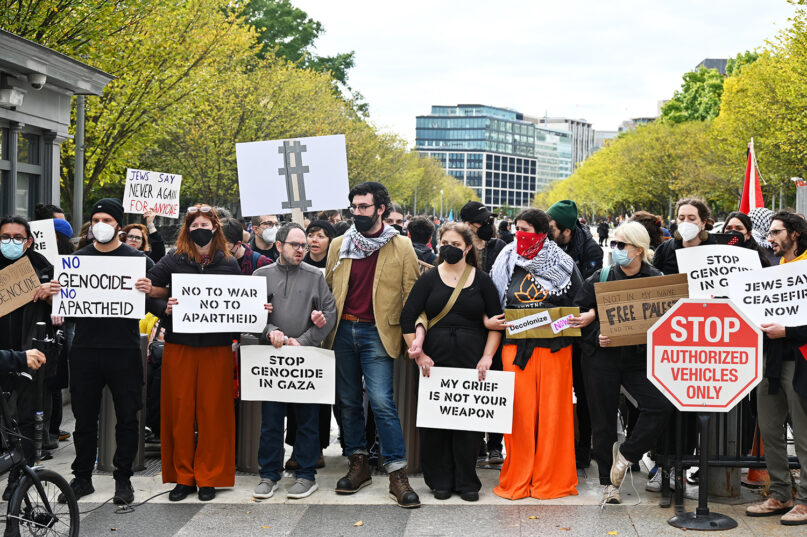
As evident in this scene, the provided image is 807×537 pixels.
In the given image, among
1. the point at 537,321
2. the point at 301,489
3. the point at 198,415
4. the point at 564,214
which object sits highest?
the point at 564,214

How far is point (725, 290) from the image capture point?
6656 millimetres

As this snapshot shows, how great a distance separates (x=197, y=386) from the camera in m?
6.79

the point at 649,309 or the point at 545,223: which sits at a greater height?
the point at 545,223

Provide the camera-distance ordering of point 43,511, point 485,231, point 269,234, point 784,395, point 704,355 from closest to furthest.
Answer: point 43,511 → point 704,355 → point 784,395 → point 485,231 → point 269,234

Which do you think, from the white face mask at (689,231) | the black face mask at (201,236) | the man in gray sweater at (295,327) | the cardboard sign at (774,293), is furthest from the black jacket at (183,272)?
the cardboard sign at (774,293)

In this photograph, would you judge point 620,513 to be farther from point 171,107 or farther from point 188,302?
point 171,107

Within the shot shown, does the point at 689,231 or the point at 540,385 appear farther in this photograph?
the point at 689,231

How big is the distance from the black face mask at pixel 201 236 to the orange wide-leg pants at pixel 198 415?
79cm

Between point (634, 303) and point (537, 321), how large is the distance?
726 millimetres

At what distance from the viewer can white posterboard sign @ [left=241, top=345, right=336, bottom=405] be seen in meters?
6.89

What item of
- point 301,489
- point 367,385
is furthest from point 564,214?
point 301,489

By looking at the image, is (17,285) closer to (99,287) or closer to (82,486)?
(99,287)

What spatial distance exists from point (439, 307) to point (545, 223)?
1.06m

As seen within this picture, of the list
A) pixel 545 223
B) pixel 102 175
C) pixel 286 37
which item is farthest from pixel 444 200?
pixel 545 223
